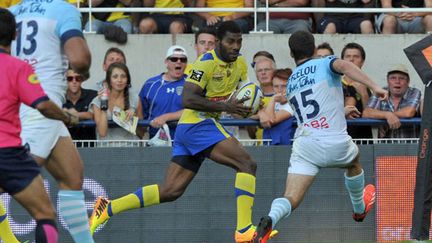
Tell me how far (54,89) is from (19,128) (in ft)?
3.80

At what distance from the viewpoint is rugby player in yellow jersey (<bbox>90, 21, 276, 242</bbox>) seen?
1278 centimetres

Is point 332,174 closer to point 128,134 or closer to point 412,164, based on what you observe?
point 412,164

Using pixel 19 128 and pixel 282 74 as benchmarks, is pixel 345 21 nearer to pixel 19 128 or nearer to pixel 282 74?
pixel 282 74

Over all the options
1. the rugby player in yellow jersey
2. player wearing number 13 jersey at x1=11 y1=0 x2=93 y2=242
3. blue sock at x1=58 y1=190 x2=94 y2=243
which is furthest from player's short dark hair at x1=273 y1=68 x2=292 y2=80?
blue sock at x1=58 y1=190 x2=94 y2=243

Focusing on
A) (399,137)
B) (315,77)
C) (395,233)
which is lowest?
(395,233)

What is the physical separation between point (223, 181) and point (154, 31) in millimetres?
2953

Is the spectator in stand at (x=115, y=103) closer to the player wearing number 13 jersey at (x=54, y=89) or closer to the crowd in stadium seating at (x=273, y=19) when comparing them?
the crowd in stadium seating at (x=273, y=19)

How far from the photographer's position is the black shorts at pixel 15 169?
31.1 feet

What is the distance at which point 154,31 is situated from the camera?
655 inches

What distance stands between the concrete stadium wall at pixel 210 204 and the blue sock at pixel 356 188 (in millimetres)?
1102

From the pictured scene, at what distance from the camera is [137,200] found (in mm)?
13344

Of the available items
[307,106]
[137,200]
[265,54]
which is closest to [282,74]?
[265,54]

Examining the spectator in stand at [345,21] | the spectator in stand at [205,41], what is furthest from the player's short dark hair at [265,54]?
the spectator in stand at [345,21]

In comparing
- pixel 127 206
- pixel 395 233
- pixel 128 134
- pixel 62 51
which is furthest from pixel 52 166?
pixel 395 233
